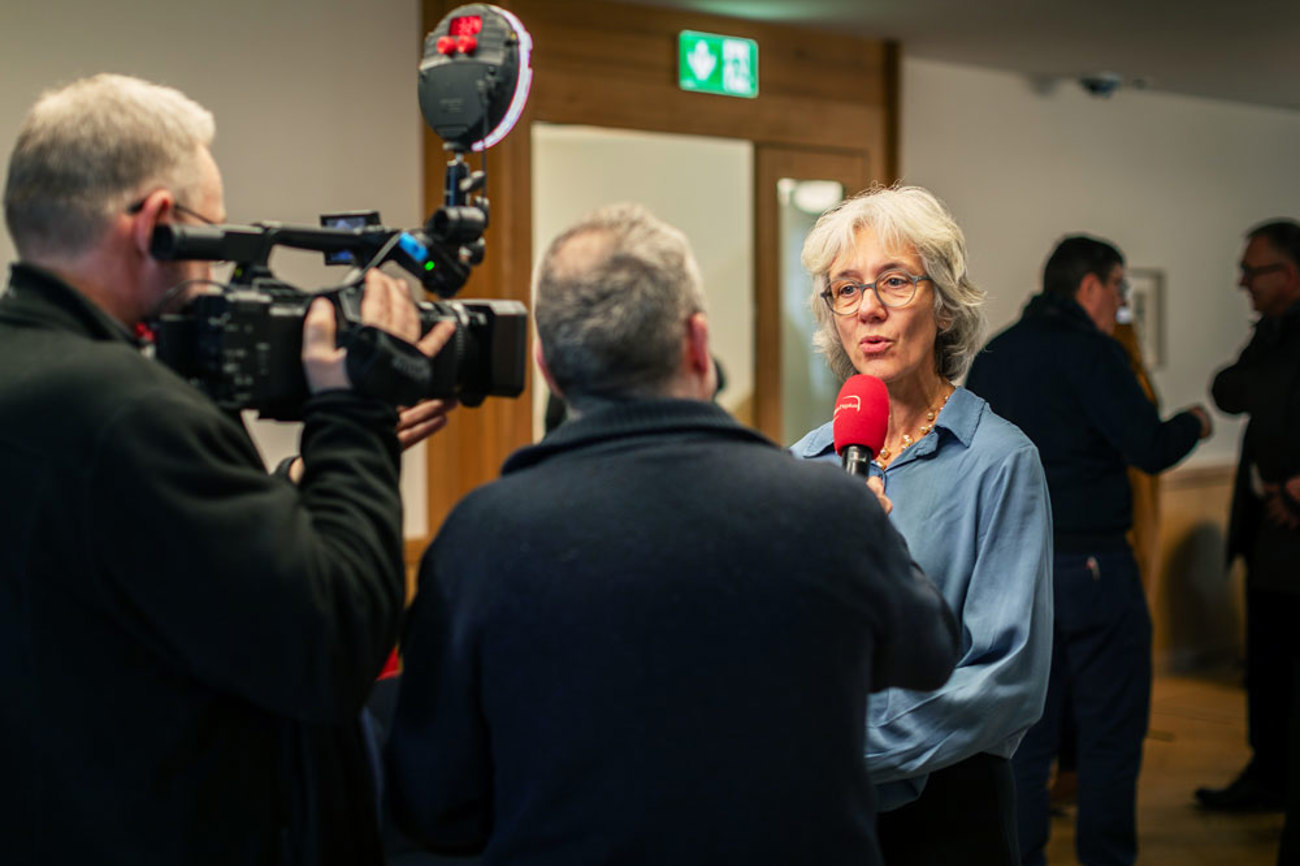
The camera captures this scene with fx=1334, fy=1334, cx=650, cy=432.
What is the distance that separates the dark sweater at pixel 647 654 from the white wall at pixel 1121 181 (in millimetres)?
4825

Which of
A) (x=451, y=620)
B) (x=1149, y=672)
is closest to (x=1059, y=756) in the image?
(x=1149, y=672)

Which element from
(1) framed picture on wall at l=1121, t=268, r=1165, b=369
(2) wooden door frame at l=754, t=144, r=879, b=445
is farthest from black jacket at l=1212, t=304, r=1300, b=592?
(1) framed picture on wall at l=1121, t=268, r=1165, b=369

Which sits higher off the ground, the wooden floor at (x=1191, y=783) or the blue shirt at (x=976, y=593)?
the blue shirt at (x=976, y=593)

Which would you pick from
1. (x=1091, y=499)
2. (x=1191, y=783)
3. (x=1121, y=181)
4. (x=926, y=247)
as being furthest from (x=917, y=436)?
(x=1121, y=181)

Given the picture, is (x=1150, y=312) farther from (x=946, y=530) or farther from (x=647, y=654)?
(x=647, y=654)

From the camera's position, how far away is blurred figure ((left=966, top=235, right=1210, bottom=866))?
3.39 meters

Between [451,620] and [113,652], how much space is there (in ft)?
1.05

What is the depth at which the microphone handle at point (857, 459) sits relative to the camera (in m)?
1.72

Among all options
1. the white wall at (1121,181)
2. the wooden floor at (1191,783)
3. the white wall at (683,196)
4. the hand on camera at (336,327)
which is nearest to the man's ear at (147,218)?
the hand on camera at (336,327)

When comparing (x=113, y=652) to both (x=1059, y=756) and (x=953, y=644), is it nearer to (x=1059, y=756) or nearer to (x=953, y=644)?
(x=953, y=644)

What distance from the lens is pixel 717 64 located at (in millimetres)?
5082

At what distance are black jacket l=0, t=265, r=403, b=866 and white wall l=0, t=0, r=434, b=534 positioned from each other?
9.21 feet

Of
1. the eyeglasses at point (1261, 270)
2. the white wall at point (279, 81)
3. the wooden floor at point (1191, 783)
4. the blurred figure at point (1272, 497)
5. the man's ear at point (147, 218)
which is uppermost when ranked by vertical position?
the white wall at point (279, 81)

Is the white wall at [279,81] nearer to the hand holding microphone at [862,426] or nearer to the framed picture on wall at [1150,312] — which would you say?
the hand holding microphone at [862,426]
